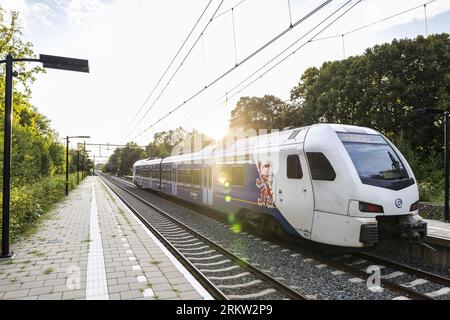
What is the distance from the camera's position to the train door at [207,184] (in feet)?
43.2

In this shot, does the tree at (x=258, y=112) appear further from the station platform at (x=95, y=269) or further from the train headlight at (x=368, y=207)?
the train headlight at (x=368, y=207)

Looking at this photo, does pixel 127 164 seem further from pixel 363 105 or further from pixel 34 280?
pixel 34 280

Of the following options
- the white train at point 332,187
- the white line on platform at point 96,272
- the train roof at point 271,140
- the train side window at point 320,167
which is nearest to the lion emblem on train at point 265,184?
the white train at point 332,187

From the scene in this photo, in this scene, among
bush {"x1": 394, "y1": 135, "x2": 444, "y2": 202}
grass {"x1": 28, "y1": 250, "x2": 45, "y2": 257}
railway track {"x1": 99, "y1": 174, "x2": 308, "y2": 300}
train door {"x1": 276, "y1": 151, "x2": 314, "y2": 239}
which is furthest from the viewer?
bush {"x1": 394, "y1": 135, "x2": 444, "y2": 202}

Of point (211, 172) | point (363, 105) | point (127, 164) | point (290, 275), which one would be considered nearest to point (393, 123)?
point (363, 105)

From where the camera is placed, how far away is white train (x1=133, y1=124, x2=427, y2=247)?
6500 millimetres

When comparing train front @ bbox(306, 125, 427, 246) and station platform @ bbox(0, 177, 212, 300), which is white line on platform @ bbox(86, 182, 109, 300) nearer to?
station platform @ bbox(0, 177, 212, 300)

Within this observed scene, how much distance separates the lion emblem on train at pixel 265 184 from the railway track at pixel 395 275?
1488mm

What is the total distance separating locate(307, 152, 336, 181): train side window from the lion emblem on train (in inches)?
63.1

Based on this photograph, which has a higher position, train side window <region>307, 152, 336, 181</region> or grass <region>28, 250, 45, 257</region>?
train side window <region>307, 152, 336, 181</region>

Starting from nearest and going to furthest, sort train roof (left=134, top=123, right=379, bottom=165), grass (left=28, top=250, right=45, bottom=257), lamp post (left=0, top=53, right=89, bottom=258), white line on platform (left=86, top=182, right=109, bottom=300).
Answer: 1. white line on platform (left=86, top=182, right=109, bottom=300)
2. lamp post (left=0, top=53, right=89, bottom=258)
3. grass (left=28, top=250, right=45, bottom=257)
4. train roof (left=134, top=123, right=379, bottom=165)

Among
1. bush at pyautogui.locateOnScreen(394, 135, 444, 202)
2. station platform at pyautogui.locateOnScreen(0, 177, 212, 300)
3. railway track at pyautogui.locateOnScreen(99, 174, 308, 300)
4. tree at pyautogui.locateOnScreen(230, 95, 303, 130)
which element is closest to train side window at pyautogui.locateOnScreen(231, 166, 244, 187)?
railway track at pyautogui.locateOnScreen(99, 174, 308, 300)

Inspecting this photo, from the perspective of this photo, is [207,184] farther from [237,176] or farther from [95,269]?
[95,269]
